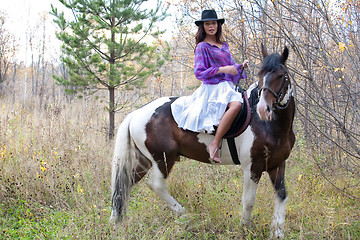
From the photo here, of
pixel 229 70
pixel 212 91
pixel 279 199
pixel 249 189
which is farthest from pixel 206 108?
pixel 279 199

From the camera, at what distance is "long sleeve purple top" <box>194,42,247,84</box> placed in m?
2.94

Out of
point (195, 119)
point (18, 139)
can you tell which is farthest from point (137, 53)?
point (195, 119)

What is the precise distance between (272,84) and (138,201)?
2.52 metres

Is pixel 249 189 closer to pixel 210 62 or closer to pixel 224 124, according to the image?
pixel 224 124

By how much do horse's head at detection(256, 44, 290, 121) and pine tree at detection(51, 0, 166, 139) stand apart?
411cm

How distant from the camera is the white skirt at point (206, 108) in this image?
290cm

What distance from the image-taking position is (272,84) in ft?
7.89

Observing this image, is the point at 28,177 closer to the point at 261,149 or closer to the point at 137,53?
the point at 261,149

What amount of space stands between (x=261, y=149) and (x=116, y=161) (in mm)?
1666

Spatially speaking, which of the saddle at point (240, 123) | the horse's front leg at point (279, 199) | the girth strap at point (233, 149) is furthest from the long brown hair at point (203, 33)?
the horse's front leg at point (279, 199)

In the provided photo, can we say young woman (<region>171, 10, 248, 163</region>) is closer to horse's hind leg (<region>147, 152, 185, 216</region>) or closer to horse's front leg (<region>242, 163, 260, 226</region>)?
horse's front leg (<region>242, 163, 260, 226</region>)

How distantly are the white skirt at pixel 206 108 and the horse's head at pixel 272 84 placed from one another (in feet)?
1.65

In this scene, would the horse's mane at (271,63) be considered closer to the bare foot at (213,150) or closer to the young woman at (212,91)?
the young woman at (212,91)

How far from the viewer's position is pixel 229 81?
3.08 meters
